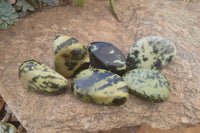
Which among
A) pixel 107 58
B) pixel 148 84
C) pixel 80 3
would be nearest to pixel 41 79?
pixel 107 58

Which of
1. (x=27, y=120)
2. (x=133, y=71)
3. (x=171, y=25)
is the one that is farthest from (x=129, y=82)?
(x=171, y=25)

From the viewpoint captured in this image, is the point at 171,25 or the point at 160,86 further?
the point at 171,25

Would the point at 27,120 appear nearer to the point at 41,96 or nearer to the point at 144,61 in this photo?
the point at 41,96

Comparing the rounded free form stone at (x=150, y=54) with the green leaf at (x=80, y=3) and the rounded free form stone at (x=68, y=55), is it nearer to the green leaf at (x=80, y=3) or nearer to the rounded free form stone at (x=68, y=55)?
the rounded free form stone at (x=68, y=55)

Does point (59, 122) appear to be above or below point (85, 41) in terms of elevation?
below

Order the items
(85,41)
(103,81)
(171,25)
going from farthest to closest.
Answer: (171,25) → (85,41) → (103,81)

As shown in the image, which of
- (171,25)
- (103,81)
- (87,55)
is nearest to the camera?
(103,81)

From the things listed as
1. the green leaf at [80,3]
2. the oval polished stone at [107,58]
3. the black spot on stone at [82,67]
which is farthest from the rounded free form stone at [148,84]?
the green leaf at [80,3]
